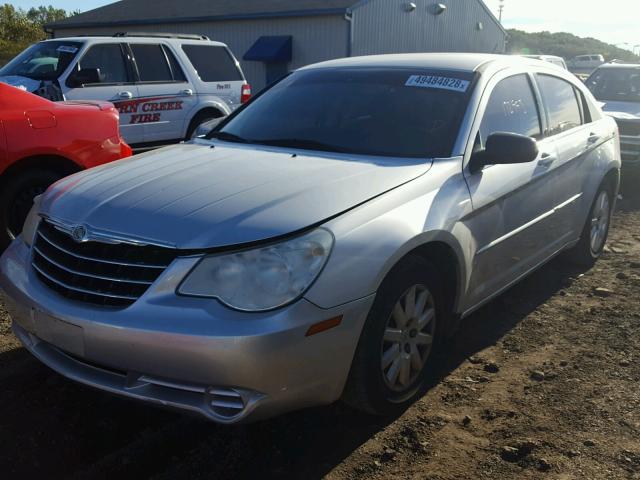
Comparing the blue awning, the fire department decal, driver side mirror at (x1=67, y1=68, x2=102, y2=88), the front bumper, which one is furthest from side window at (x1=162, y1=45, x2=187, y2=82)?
the blue awning

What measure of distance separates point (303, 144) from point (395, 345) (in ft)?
4.41

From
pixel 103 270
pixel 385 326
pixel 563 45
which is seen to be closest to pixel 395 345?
pixel 385 326

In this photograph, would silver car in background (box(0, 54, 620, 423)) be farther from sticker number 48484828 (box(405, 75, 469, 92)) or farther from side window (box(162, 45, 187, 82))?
side window (box(162, 45, 187, 82))

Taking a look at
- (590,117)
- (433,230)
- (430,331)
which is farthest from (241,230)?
(590,117)

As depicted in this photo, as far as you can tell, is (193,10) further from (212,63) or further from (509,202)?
(509,202)

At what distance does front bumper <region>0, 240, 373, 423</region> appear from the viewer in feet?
8.27

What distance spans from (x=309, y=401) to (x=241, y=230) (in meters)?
0.74

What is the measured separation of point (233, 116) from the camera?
461 centimetres

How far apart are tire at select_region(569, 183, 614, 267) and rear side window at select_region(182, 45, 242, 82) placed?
255 inches

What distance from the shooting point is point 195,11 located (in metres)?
25.3

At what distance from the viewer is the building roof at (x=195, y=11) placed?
2209 cm

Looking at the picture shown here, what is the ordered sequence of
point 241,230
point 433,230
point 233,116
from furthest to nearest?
point 233,116 < point 433,230 < point 241,230

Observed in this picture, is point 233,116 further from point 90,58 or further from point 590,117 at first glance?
point 90,58

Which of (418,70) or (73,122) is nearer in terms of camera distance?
(418,70)
